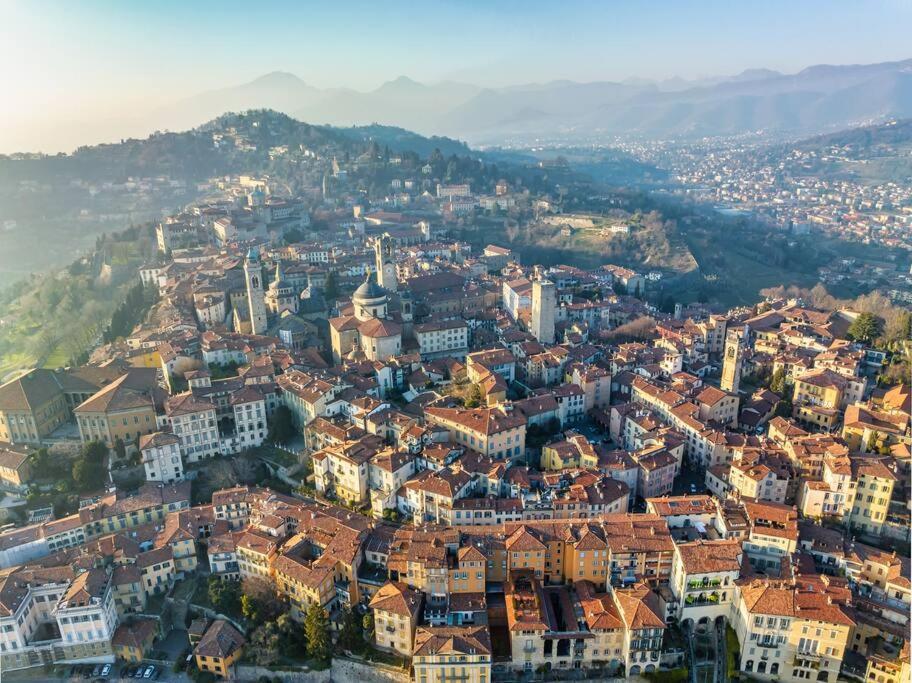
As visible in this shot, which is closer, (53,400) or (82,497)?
(82,497)

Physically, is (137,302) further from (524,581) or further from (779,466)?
(779,466)

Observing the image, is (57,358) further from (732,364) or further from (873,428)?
(873,428)

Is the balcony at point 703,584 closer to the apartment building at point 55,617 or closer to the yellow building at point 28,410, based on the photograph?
the apartment building at point 55,617

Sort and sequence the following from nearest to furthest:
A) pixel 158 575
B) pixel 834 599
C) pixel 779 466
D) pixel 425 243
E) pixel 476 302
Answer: pixel 834 599
pixel 158 575
pixel 779 466
pixel 476 302
pixel 425 243

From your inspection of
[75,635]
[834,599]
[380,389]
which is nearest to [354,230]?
[380,389]

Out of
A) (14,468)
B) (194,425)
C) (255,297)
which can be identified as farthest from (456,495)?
(255,297)

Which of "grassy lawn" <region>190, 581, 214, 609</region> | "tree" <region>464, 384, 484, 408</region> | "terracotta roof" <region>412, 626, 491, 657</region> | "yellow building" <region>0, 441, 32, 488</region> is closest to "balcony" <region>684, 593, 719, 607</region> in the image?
"terracotta roof" <region>412, 626, 491, 657</region>

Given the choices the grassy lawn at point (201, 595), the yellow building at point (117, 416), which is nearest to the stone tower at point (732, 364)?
the grassy lawn at point (201, 595)
